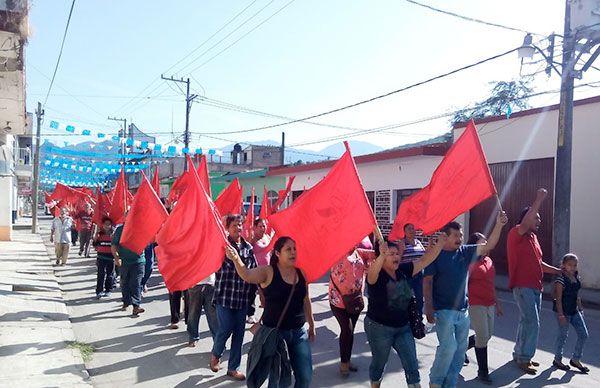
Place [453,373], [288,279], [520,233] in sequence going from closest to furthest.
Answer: [288,279]
[453,373]
[520,233]

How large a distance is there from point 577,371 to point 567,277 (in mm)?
1058

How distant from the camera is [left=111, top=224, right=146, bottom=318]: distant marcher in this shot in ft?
29.4

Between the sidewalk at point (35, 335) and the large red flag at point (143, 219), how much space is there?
1.52m

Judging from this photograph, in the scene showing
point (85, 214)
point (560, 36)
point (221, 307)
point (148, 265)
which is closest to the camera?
point (221, 307)

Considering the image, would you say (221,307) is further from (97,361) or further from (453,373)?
(453,373)

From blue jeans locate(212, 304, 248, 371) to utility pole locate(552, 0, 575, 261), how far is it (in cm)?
904

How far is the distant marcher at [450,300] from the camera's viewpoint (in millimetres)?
4863

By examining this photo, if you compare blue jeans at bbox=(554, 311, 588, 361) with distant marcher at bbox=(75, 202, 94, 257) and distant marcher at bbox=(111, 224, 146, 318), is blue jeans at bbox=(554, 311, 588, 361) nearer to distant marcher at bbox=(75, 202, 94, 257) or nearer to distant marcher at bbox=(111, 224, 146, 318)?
distant marcher at bbox=(111, 224, 146, 318)

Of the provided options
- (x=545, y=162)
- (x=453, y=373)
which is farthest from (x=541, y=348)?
(x=545, y=162)

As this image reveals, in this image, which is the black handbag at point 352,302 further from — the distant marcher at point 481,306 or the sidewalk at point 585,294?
the sidewalk at point 585,294

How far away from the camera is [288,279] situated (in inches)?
178

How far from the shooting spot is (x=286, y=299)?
14.6 ft

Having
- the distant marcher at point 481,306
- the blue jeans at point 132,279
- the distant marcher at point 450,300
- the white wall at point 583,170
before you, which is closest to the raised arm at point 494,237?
the distant marcher at point 450,300

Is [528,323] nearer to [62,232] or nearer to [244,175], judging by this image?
[62,232]
